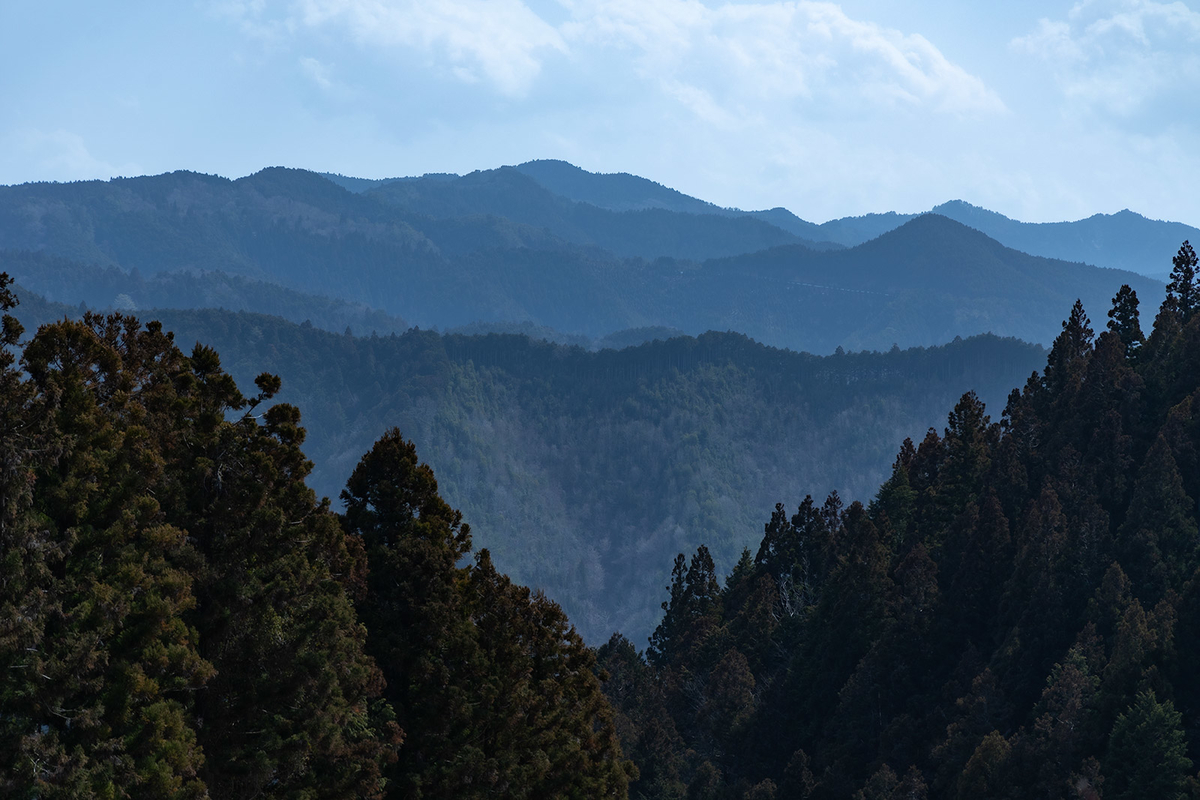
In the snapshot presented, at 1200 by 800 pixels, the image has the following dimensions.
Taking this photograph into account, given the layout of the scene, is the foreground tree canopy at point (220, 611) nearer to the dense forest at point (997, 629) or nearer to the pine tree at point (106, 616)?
the pine tree at point (106, 616)

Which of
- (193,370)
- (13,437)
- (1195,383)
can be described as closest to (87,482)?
(13,437)

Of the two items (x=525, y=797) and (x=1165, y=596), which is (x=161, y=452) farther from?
(x=1165, y=596)

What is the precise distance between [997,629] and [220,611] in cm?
5726

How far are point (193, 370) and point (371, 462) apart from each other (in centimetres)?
591

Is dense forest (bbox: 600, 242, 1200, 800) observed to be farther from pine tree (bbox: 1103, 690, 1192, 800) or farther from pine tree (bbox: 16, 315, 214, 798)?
pine tree (bbox: 16, 315, 214, 798)

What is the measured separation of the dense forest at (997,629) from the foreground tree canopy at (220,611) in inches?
1159

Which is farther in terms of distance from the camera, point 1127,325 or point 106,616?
point 1127,325

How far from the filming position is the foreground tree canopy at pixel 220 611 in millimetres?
22062

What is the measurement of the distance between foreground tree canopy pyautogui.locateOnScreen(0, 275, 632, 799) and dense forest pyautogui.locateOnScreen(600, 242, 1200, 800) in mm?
29438

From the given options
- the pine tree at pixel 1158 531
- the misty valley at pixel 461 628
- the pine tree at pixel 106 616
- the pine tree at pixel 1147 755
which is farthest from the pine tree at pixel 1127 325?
the pine tree at pixel 106 616

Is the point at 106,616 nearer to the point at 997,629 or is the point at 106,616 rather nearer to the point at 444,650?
the point at 444,650

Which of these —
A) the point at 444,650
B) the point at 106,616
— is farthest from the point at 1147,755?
the point at 106,616

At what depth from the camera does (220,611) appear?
86.9 ft

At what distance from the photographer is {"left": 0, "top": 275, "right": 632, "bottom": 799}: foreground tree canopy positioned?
2206cm
